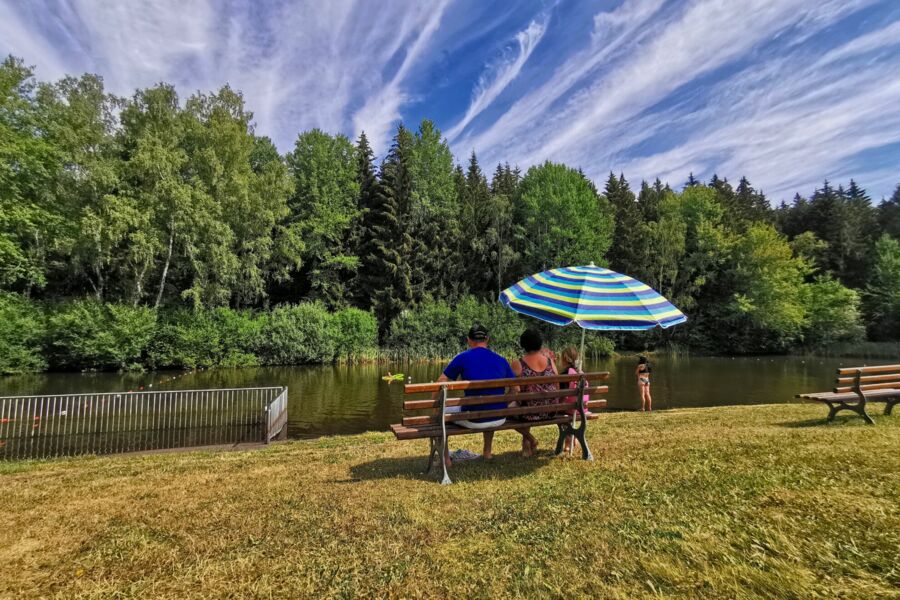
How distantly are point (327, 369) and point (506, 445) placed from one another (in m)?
24.9

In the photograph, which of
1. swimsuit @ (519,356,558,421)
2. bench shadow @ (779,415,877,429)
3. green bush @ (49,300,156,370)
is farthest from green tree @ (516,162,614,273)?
swimsuit @ (519,356,558,421)

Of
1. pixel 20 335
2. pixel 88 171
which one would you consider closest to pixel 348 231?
pixel 88 171

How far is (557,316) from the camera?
5883 mm

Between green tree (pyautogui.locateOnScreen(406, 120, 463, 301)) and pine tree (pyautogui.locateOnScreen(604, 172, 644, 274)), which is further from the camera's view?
pine tree (pyautogui.locateOnScreen(604, 172, 644, 274))

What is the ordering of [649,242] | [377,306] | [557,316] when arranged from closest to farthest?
1. [557,316]
2. [377,306]
3. [649,242]

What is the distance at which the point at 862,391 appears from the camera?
818 centimetres

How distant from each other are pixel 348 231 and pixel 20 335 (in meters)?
24.0

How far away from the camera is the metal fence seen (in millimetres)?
11602

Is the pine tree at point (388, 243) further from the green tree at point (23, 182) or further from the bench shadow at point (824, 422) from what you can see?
the bench shadow at point (824, 422)

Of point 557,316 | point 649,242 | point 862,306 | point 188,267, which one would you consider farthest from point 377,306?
point 862,306

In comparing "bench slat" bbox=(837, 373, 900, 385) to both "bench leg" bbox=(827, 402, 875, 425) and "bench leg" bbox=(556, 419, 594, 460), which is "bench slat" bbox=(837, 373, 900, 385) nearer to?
"bench leg" bbox=(827, 402, 875, 425)

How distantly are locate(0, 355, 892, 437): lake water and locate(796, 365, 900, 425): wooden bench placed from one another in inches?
340

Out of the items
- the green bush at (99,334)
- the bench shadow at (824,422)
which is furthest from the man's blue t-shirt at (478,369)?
the green bush at (99,334)

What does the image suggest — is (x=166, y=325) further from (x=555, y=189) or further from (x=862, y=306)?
(x=862, y=306)
